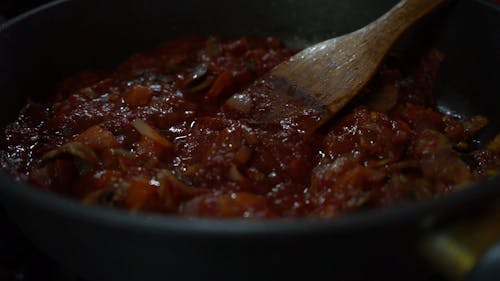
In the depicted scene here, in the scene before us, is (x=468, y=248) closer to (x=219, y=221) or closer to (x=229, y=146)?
(x=219, y=221)

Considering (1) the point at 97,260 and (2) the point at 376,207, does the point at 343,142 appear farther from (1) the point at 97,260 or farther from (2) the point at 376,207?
(1) the point at 97,260

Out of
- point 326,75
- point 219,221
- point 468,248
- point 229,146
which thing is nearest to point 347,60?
point 326,75

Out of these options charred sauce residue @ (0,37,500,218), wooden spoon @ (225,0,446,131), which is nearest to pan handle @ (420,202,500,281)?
charred sauce residue @ (0,37,500,218)

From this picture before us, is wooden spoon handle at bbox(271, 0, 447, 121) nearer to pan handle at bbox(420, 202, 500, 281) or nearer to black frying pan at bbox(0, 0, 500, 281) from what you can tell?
black frying pan at bbox(0, 0, 500, 281)

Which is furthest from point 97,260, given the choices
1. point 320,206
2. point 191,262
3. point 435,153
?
point 435,153

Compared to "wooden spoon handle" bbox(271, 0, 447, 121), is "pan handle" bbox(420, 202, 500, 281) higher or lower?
lower
